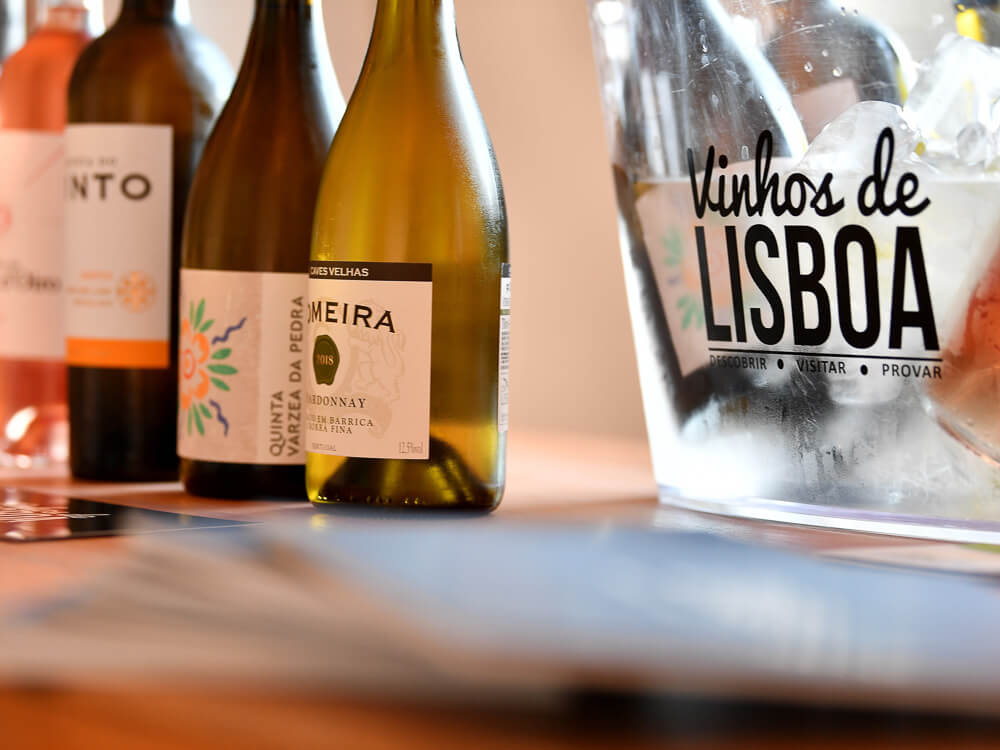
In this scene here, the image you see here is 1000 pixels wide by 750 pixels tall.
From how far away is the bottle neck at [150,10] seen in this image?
2.39 ft

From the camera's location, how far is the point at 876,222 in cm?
56

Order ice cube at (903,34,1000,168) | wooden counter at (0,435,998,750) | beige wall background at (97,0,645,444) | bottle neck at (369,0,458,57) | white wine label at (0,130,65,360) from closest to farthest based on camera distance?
wooden counter at (0,435,998,750)
ice cube at (903,34,1000,168)
bottle neck at (369,0,458,57)
white wine label at (0,130,65,360)
beige wall background at (97,0,645,444)

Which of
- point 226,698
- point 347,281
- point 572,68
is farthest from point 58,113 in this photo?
point 226,698

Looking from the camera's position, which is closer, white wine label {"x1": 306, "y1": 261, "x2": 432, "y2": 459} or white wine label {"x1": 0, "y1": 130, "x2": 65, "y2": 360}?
white wine label {"x1": 306, "y1": 261, "x2": 432, "y2": 459}

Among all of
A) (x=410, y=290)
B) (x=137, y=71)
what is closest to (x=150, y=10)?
(x=137, y=71)

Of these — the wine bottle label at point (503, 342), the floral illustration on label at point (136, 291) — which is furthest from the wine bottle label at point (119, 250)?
the wine bottle label at point (503, 342)

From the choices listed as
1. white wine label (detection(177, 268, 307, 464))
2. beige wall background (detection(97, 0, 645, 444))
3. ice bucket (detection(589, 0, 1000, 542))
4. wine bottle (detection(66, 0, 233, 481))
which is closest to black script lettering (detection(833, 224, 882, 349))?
ice bucket (detection(589, 0, 1000, 542))

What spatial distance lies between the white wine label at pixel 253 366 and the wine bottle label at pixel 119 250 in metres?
0.08

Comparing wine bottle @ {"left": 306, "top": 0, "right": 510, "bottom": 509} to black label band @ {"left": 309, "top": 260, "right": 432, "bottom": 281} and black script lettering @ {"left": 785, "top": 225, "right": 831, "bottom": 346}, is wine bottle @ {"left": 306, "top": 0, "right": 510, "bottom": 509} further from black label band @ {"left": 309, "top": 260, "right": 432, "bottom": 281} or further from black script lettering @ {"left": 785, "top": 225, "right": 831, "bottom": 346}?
black script lettering @ {"left": 785, "top": 225, "right": 831, "bottom": 346}

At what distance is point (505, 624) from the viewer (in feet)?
1.00

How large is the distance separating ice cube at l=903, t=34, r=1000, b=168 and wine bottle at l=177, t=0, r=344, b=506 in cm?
31

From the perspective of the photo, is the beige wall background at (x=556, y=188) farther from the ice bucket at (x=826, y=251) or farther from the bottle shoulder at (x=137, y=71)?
the ice bucket at (x=826, y=251)

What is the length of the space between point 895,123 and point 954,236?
57 mm

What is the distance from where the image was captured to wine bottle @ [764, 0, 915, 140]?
562 mm
